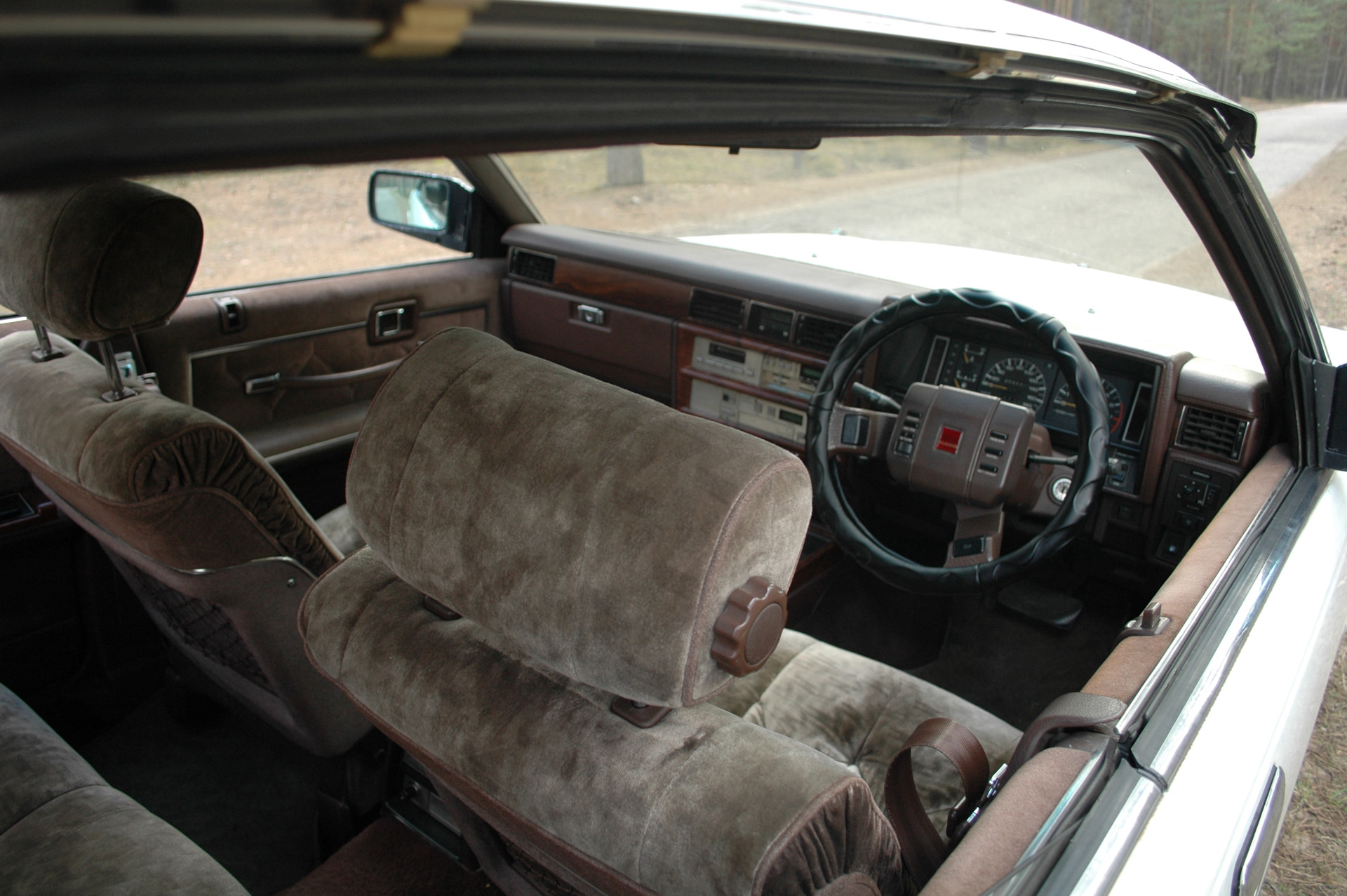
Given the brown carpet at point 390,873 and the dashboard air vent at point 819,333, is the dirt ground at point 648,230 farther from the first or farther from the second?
the brown carpet at point 390,873

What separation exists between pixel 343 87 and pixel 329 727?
5.64 feet

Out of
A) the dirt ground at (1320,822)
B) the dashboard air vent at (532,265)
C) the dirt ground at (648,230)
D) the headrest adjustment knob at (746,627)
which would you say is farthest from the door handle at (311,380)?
the dirt ground at (1320,822)

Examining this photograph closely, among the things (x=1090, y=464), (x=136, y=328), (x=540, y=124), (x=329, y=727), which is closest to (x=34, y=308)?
(x=136, y=328)

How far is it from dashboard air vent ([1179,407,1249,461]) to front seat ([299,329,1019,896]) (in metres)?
1.34

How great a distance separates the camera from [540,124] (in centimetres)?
50

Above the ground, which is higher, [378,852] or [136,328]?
[136,328]

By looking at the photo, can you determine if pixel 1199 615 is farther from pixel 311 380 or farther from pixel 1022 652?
pixel 311 380

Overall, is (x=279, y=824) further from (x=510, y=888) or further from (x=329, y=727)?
(x=510, y=888)

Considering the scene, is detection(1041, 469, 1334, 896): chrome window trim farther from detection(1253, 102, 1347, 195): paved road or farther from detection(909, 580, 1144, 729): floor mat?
detection(1253, 102, 1347, 195): paved road

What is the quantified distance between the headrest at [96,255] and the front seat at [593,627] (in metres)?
0.64

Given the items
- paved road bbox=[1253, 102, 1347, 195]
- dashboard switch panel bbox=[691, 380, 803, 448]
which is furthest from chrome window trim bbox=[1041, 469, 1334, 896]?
paved road bbox=[1253, 102, 1347, 195]

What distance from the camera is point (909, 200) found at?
4391 mm

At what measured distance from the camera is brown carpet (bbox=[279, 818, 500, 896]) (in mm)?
1827

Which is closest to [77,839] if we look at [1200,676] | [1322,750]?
[1200,676]
